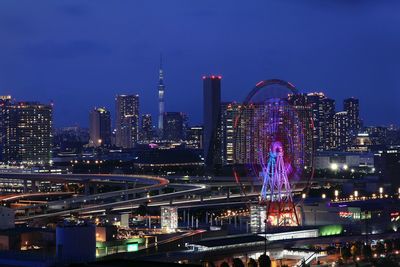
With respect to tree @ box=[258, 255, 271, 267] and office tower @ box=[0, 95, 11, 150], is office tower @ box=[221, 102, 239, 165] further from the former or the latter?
tree @ box=[258, 255, 271, 267]

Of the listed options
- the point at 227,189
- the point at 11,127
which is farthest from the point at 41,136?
the point at 227,189

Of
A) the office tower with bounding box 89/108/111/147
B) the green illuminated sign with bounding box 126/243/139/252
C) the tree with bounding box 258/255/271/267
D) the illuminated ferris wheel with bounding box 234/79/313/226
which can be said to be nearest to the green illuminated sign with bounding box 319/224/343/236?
the illuminated ferris wheel with bounding box 234/79/313/226

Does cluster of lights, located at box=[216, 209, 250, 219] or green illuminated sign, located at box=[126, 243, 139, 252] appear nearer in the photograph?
green illuminated sign, located at box=[126, 243, 139, 252]

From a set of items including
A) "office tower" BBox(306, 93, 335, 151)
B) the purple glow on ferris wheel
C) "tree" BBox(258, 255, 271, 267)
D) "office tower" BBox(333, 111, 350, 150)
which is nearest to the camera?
"tree" BBox(258, 255, 271, 267)

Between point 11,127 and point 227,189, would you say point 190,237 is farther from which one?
point 11,127

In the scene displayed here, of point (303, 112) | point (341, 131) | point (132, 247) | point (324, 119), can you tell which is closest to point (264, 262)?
point (132, 247)
